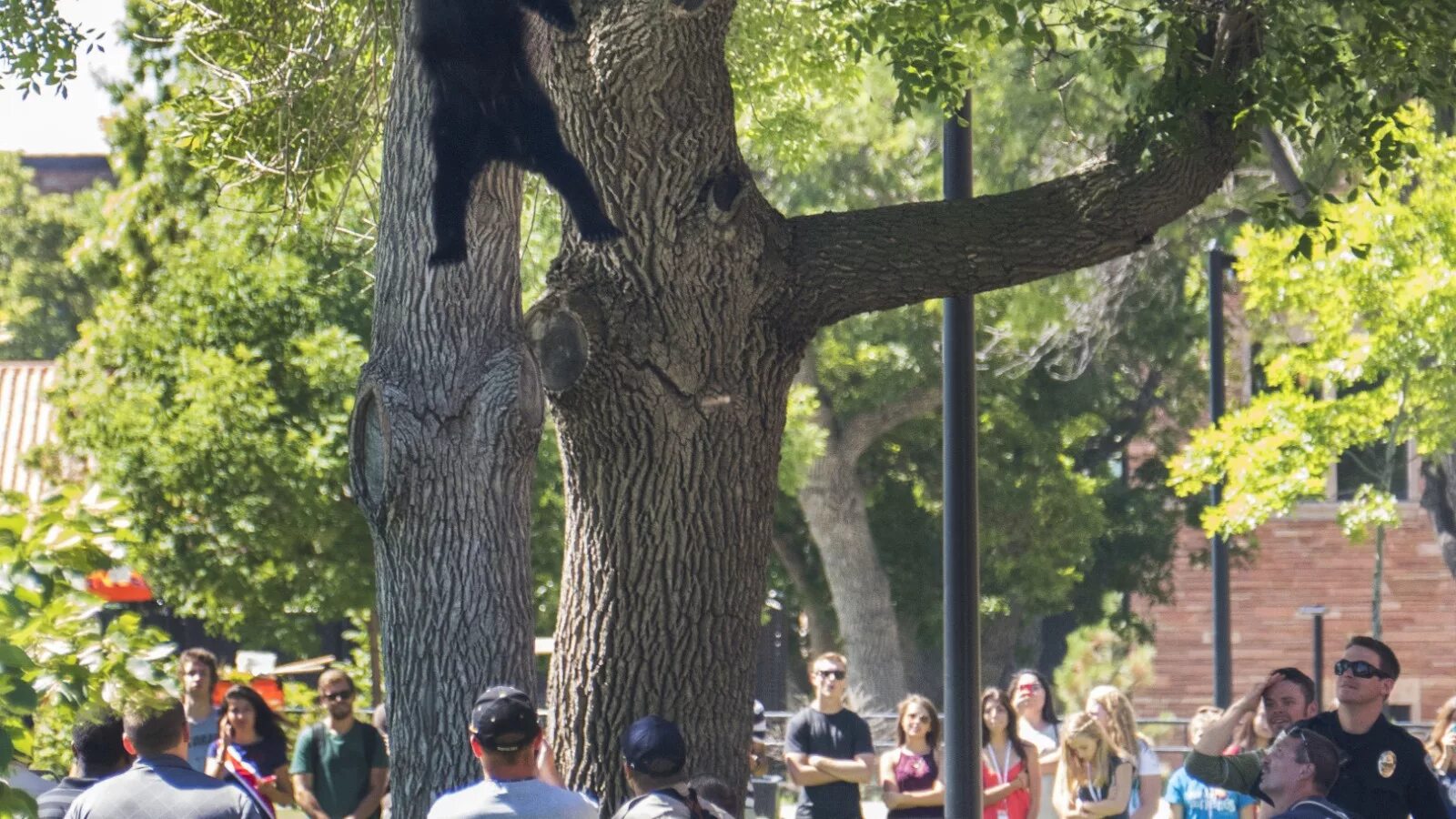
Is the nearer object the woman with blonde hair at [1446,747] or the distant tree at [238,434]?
the woman with blonde hair at [1446,747]

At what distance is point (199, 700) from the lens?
346 inches

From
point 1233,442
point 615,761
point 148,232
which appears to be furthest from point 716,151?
point 148,232

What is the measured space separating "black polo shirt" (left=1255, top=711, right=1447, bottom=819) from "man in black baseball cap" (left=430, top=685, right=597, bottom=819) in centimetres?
216

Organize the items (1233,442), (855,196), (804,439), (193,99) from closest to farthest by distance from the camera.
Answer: (193,99) < (1233,442) < (804,439) < (855,196)

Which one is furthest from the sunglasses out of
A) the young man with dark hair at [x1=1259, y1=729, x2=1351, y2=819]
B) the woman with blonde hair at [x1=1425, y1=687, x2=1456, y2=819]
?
the woman with blonde hair at [x1=1425, y1=687, x2=1456, y2=819]

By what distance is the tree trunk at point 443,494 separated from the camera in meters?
6.84

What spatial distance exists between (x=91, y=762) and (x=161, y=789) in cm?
40

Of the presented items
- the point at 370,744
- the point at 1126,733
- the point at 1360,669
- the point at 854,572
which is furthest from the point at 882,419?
the point at 1360,669

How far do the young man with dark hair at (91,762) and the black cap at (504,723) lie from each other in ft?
3.39

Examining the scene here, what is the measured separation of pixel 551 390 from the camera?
21.7ft

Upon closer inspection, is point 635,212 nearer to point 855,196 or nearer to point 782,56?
point 782,56

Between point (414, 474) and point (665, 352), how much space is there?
3.53ft

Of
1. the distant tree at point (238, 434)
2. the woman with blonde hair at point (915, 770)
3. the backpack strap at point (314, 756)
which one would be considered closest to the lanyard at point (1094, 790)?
the woman with blonde hair at point (915, 770)

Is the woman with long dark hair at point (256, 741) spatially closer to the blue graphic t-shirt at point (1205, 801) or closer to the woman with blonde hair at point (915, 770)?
the woman with blonde hair at point (915, 770)
